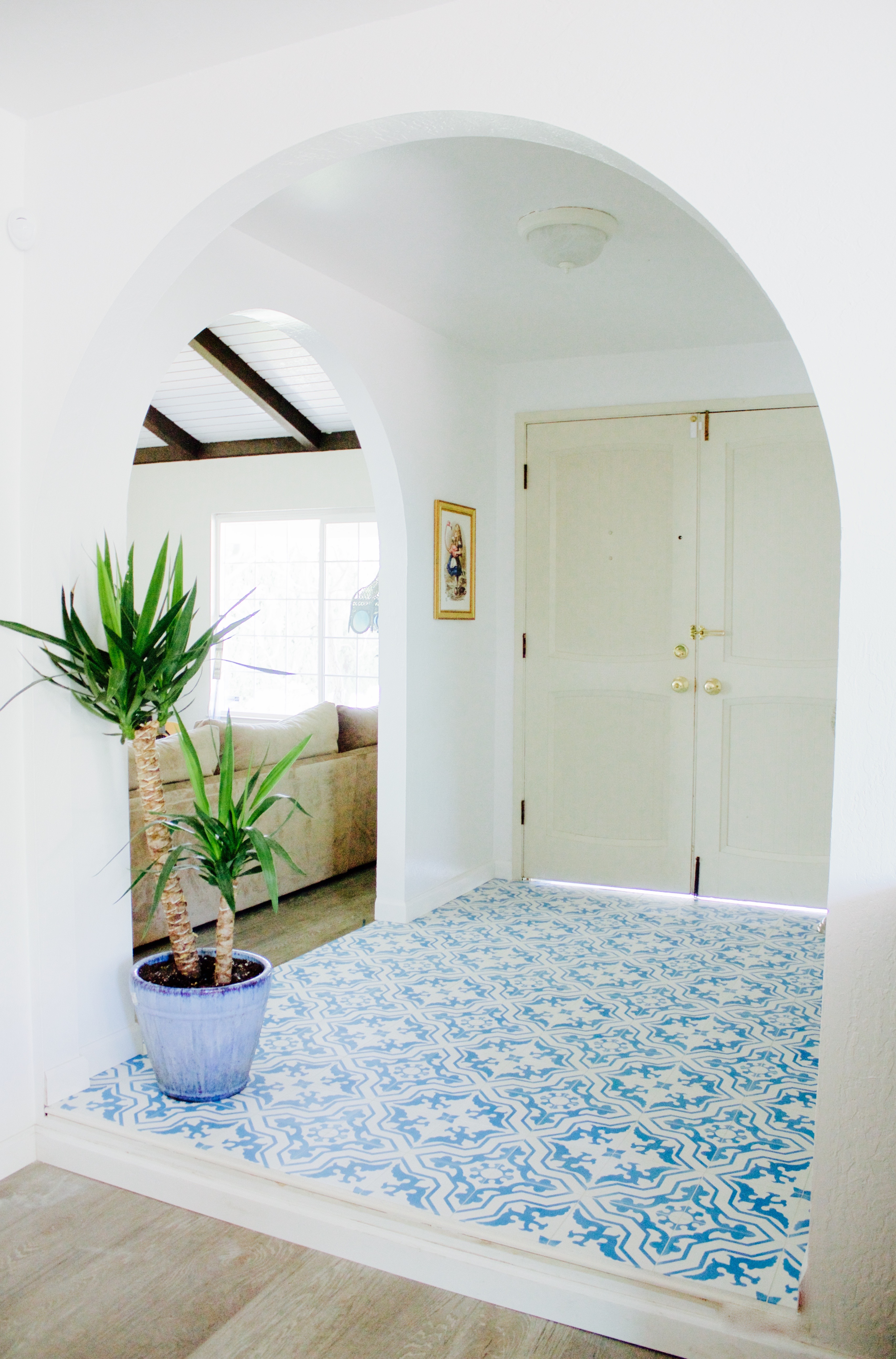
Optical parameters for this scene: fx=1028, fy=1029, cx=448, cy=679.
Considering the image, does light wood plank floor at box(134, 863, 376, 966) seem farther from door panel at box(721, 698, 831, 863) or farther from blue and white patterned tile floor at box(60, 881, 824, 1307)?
door panel at box(721, 698, 831, 863)

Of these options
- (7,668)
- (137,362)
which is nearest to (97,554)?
(7,668)

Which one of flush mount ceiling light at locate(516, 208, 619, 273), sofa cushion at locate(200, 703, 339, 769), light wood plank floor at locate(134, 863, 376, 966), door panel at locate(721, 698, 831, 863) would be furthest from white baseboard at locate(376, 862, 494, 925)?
flush mount ceiling light at locate(516, 208, 619, 273)

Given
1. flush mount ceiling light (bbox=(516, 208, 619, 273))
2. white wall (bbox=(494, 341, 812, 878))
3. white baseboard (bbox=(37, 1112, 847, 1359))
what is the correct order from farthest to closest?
white wall (bbox=(494, 341, 812, 878)) < flush mount ceiling light (bbox=(516, 208, 619, 273)) < white baseboard (bbox=(37, 1112, 847, 1359))

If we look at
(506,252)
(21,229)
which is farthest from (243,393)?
(21,229)

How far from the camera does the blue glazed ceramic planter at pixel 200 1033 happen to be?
2.51 m

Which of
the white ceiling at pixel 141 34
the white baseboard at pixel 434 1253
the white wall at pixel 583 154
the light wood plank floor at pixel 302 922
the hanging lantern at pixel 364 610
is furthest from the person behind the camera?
the hanging lantern at pixel 364 610

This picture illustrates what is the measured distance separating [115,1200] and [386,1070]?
78cm

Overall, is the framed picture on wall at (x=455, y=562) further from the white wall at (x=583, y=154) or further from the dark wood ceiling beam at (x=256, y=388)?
the dark wood ceiling beam at (x=256, y=388)

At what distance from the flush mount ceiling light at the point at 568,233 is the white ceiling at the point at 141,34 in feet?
3.53

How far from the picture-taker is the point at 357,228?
311 cm

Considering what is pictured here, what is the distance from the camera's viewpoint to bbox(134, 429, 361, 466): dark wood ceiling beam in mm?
7312

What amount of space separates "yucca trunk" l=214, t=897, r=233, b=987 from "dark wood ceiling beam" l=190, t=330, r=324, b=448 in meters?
3.89

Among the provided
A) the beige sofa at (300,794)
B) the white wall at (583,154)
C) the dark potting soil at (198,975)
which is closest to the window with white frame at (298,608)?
the beige sofa at (300,794)

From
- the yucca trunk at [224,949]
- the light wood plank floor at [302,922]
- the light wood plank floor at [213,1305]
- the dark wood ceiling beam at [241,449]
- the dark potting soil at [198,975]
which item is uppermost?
the dark wood ceiling beam at [241,449]
